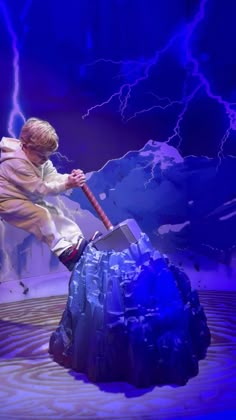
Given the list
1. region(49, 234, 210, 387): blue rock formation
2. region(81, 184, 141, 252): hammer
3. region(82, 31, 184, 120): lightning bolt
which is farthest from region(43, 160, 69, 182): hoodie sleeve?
region(82, 31, 184, 120): lightning bolt

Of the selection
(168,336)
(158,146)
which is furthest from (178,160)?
(168,336)

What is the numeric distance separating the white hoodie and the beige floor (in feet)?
2.45

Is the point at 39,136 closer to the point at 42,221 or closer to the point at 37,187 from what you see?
the point at 37,187

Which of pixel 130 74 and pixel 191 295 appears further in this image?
pixel 130 74

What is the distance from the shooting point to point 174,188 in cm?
354

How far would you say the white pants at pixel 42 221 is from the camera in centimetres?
247

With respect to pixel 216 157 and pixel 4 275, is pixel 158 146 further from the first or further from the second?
pixel 4 275

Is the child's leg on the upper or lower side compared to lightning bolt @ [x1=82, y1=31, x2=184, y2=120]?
lower

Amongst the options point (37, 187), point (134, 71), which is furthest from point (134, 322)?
point (134, 71)

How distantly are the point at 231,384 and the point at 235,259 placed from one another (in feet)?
5.92

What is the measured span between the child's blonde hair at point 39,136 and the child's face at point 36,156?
3 cm

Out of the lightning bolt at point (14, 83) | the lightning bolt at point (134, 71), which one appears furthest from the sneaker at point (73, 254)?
the lightning bolt at point (134, 71)

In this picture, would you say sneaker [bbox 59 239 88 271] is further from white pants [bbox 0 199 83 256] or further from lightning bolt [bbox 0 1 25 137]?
lightning bolt [bbox 0 1 25 137]

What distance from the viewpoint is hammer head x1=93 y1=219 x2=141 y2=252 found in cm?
213
